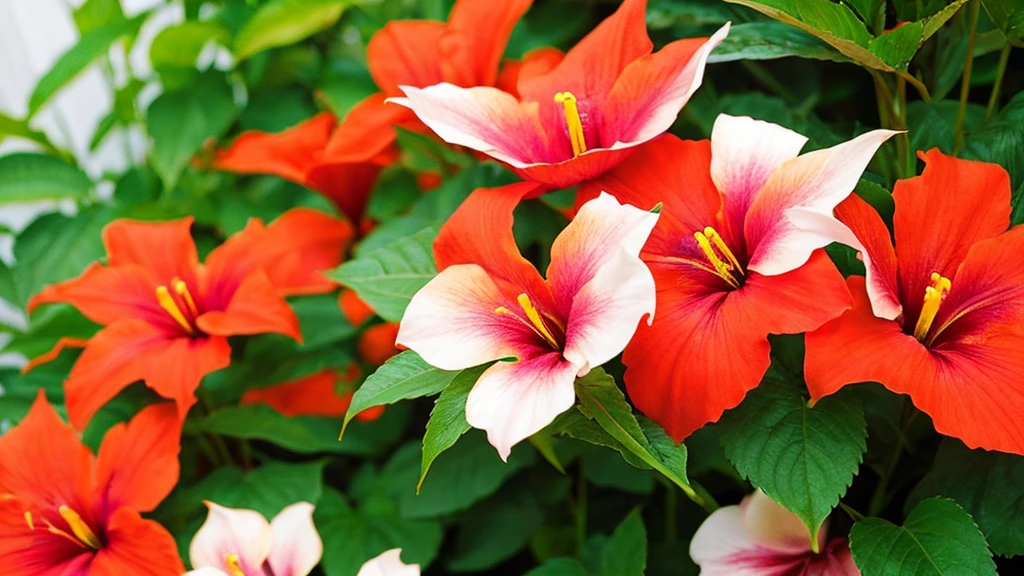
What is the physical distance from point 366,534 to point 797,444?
40cm

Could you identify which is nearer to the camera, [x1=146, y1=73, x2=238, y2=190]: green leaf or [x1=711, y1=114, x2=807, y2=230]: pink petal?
[x1=711, y1=114, x2=807, y2=230]: pink petal

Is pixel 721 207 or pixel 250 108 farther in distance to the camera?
pixel 250 108

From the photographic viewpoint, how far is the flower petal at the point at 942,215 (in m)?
0.49

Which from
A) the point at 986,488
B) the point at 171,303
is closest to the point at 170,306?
the point at 171,303

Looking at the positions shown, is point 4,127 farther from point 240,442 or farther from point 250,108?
point 240,442

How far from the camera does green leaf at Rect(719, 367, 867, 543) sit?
1.56ft

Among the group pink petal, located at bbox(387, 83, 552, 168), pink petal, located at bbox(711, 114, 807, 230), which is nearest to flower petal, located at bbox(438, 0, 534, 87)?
pink petal, located at bbox(387, 83, 552, 168)

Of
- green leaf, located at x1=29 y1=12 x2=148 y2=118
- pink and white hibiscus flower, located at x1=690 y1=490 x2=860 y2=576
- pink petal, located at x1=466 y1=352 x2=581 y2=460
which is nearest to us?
pink petal, located at x1=466 y1=352 x2=581 y2=460

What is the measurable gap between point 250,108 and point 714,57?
1.80ft

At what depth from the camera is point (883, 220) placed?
0.53 meters

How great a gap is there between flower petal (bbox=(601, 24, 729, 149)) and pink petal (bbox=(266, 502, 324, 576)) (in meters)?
0.30

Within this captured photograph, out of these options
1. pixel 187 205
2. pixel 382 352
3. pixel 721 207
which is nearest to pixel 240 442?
pixel 382 352

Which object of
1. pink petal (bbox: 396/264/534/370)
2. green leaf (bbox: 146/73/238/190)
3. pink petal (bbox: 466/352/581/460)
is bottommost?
green leaf (bbox: 146/73/238/190)

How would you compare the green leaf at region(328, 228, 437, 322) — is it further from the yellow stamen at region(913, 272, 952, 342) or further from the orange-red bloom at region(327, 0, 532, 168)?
the yellow stamen at region(913, 272, 952, 342)
